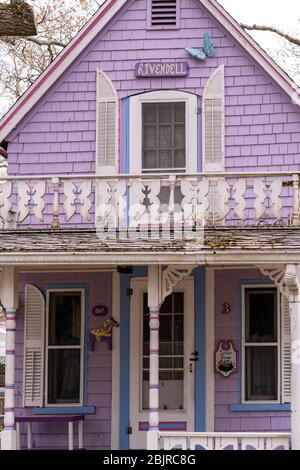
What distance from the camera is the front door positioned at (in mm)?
15836

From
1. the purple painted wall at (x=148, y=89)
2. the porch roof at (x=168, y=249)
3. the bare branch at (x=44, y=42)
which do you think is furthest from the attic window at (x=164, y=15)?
the bare branch at (x=44, y=42)

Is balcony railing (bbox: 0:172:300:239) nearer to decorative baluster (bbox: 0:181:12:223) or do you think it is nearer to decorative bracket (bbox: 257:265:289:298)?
decorative baluster (bbox: 0:181:12:223)

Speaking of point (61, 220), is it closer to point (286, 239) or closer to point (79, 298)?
point (79, 298)

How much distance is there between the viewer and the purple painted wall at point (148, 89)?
53.7 ft

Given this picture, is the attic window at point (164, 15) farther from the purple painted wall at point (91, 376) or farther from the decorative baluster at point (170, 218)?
the purple painted wall at point (91, 376)

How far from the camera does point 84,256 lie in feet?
45.9

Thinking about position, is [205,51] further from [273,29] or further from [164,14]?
[273,29]

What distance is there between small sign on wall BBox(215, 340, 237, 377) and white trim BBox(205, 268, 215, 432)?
0.32 ft

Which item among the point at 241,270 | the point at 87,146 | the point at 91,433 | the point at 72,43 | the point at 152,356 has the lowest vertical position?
the point at 91,433

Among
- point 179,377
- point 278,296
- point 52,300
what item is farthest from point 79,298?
point 278,296

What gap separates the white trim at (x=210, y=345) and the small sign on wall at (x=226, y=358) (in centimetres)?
10

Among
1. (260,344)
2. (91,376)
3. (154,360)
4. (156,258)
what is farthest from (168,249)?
(91,376)

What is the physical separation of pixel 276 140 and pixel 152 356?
4.38 meters

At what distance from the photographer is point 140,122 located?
16672mm
